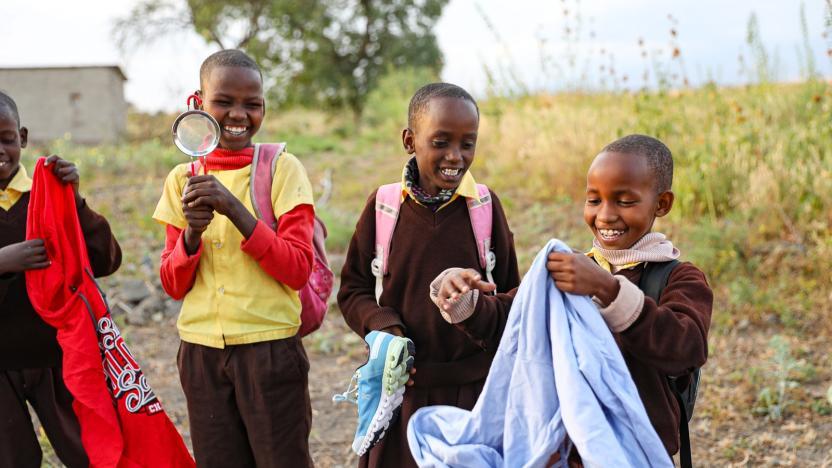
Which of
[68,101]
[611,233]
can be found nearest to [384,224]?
[611,233]

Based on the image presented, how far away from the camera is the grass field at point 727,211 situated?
151 inches

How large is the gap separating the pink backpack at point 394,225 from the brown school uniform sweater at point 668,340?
473mm

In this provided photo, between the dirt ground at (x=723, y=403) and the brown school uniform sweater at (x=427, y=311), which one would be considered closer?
the brown school uniform sweater at (x=427, y=311)

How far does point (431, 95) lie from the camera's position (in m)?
2.42

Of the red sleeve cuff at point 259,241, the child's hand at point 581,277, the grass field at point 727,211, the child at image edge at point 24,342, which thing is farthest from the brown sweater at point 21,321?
the grass field at point 727,211

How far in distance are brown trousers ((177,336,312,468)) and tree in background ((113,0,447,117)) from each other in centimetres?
1865

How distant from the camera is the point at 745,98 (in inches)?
266

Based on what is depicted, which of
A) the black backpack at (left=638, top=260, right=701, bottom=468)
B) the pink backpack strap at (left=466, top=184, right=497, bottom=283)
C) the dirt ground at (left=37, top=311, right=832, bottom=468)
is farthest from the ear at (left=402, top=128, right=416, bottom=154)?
the dirt ground at (left=37, top=311, right=832, bottom=468)

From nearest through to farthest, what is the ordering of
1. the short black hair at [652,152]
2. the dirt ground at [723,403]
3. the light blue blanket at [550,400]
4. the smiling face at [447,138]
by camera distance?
the light blue blanket at [550,400], the short black hair at [652,152], the smiling face at [447,138], the dirt ground at [723,403]

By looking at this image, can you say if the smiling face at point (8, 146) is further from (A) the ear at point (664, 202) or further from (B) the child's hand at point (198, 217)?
(A) the ear at point (664, 202)

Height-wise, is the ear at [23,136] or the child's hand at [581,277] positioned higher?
the ear at [23,136]

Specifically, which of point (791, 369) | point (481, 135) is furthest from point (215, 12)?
point (791, 369)

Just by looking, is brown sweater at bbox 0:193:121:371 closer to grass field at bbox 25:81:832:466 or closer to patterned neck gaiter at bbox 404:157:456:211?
patterned neck gaiter at bbox 404:157:456:211

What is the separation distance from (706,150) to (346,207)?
3.70 m
